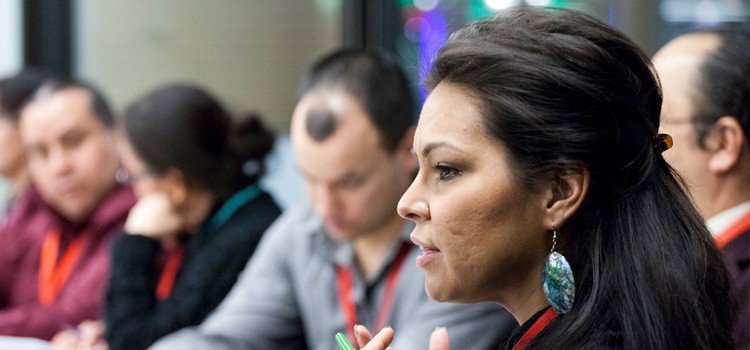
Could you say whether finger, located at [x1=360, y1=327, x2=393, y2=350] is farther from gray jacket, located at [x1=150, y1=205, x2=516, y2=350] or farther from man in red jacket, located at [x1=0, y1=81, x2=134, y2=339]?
man in red jacket, located at [x1=0, y1=81, x2=134, y2=339]

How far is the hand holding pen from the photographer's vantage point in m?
1.48

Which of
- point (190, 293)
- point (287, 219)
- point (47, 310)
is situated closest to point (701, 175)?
point (287, 219)

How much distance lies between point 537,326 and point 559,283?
9 centimetres

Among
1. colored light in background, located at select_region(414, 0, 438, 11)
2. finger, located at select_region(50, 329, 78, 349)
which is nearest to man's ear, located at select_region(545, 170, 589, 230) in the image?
finger, located at select_region(50, 329, 78, 349)

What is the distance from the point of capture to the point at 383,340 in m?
1.58

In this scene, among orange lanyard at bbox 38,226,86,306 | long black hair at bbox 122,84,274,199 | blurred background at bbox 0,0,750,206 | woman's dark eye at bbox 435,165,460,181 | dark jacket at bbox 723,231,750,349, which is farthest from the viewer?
blurred background at bbox 0,0,750,206

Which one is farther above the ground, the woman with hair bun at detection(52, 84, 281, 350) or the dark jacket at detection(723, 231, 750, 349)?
the dark jacket at detection(723, 231, 750, 349)

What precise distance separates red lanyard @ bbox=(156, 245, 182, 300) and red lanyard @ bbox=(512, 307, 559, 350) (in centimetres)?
198

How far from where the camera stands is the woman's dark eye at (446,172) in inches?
62.0

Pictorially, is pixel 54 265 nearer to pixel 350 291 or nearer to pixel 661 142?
pixel 350 291

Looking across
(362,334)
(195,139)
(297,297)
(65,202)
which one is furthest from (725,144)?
(65,202)

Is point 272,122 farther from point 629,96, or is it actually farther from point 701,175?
point 629,96

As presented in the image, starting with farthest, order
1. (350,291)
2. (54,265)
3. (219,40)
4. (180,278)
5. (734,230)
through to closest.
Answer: (219,40) → (54,265) → (180,278) → (350,291) → (734,230)

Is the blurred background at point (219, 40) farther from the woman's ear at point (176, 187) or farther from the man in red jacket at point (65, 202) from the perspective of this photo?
the woman's ear at point (176, 187)
